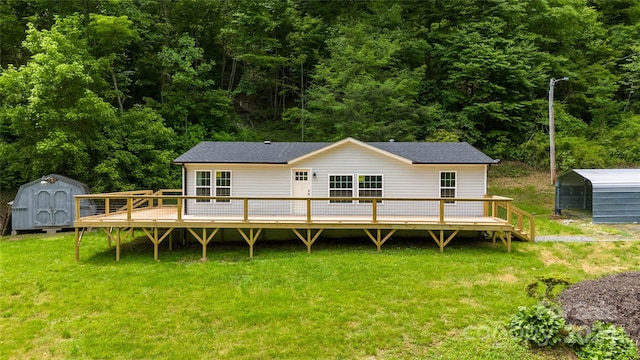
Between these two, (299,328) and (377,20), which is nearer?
(299,328)

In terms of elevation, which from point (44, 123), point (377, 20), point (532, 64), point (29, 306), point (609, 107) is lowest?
point (29, 306)

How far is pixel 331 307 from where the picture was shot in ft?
23.7

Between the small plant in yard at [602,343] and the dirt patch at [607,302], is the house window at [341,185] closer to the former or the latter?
the dirt patch at [607,302]

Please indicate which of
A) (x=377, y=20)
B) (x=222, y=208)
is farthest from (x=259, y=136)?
(x=222, y=208)

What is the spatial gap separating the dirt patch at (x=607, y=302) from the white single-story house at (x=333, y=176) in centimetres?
503

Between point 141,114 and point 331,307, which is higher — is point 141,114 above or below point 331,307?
above

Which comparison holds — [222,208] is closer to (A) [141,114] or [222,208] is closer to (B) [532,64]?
(A) [141,114]

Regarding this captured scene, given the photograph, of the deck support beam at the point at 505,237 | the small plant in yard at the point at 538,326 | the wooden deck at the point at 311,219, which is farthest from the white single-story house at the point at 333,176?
the small plant in yard at the point at 538,326

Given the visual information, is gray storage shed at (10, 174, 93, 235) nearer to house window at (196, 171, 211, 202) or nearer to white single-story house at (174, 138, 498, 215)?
house window at (196, 171, 211, 202)

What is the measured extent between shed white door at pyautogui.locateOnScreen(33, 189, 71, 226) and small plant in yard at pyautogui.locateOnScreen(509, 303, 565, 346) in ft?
50.2

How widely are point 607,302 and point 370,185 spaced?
7.10m

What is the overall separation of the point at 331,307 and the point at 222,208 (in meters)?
6.53

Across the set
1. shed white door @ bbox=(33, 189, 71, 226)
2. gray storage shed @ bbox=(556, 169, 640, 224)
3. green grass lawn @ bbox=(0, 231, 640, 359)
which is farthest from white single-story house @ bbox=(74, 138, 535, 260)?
gray storage shed @ bbox=(556, 169, 640, 224)

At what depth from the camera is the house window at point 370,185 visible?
12.4m
